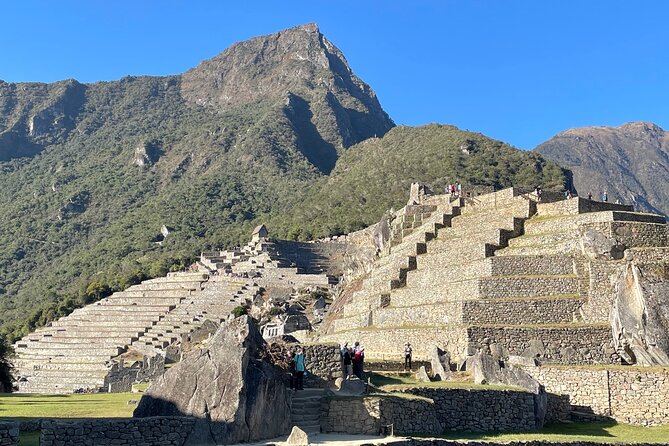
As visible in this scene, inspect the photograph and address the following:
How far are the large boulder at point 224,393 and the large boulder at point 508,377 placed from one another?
7.76 metres

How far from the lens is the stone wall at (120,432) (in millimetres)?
13617

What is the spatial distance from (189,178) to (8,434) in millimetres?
132973

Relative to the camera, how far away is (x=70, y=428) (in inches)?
539

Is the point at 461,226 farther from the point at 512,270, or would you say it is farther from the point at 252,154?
the point at 252,154

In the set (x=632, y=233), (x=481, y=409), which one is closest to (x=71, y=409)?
(x=481, y=409)

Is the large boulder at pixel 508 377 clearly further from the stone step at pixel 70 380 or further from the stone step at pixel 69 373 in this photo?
the stone step at pixel 69 373

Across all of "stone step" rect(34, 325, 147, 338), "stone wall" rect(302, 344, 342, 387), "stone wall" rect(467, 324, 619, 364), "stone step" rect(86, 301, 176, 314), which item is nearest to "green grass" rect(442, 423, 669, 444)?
"stone wall" rect(302, 344, 342, 387)

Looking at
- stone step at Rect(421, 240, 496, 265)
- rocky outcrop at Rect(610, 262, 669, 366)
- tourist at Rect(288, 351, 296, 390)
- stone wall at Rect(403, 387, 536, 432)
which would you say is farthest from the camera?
stone step at Rect(421, 240, 496, 265)

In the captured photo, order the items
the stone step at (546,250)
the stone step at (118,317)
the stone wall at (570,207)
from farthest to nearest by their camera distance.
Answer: the stone step at (118,317) < the stone wall at (570,207) < the stone step at (546,250)

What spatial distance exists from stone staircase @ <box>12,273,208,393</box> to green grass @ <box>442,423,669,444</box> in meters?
27.2

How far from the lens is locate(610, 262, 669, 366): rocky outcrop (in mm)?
24922

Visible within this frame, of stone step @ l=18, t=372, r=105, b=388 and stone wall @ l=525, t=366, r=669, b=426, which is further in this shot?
stone step @ l=18, t=372, r=105, b=388

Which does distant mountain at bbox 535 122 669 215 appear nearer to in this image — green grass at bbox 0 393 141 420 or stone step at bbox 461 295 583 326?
stone step at bbox 461 295 583 326

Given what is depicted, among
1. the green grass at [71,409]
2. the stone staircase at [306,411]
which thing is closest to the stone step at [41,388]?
the green grass at [71,409]
